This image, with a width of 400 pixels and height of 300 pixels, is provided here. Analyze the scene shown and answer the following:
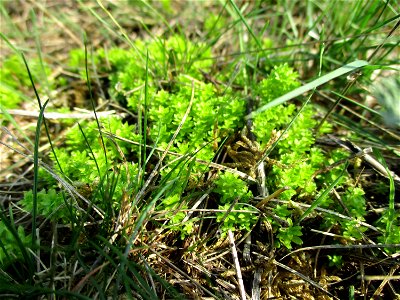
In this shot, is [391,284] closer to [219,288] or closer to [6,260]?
[219,288]

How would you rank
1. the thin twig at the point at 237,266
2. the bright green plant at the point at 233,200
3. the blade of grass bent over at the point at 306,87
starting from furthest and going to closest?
1. the bright green plant at the point at 233,200
2. the thin twig at the point at 237,266
3. the blade of grass bent over at the point at 306,87

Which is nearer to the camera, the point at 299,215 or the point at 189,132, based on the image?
the point at 299,215

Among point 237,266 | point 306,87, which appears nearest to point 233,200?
point 237,266

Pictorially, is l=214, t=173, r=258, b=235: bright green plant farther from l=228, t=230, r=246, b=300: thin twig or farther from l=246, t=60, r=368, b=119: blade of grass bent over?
l=246, t=60, r=368, b=119: blade of grass bent over

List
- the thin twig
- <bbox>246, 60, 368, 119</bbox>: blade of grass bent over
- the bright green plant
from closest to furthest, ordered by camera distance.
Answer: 1. <bbox>246, 60, 368, 119</bbox>: blade of grass bent over
2. the thin twig
3. the bright green plant

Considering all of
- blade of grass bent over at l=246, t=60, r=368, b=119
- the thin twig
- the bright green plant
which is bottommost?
the thin twig

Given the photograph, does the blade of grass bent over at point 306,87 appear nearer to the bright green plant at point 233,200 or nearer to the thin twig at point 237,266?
the bright green plant at point 233,200

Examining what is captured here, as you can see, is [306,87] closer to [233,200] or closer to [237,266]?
[233,200]

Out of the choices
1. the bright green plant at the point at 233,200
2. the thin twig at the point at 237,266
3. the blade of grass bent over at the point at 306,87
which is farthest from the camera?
the bright green plant at the point at 233,200

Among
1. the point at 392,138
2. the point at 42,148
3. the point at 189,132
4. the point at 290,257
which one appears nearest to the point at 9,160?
the point at 42,148

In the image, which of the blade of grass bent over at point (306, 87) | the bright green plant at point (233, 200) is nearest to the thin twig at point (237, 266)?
the bright green plant at point (233, 200)

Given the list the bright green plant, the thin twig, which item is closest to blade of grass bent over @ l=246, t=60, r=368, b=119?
the bright green plant
